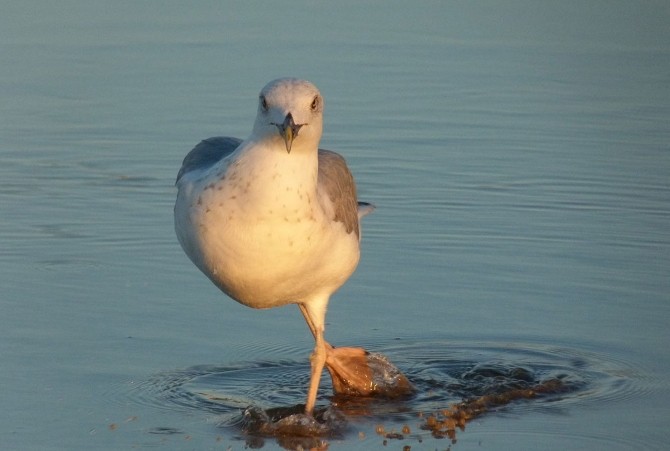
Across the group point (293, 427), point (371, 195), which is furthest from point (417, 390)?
point (371, 195)

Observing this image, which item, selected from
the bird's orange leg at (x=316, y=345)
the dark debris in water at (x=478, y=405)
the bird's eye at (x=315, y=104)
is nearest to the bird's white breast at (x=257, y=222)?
the bird's eye at (x=315, y=104)

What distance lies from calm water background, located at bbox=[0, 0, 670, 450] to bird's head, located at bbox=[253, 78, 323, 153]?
139cm

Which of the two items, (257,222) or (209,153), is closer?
(257,222)

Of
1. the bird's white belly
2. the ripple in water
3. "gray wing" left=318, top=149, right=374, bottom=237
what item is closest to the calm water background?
the ripple in water

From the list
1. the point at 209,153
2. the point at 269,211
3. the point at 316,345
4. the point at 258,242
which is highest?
the point at 209,153

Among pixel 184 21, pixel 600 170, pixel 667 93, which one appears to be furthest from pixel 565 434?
pixel 184 21

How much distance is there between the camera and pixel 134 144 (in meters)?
11.6

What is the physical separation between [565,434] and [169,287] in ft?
9.37

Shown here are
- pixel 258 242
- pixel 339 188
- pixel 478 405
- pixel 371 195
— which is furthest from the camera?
pixel 371 195

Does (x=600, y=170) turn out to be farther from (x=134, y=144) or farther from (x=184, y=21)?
(x=184, y=21)

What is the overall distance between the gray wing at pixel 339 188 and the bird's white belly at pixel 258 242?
9.3 inches

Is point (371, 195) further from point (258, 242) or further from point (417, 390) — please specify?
point (258, 242)

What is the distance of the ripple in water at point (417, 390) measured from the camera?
7.28 meters

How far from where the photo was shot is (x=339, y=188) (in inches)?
303
